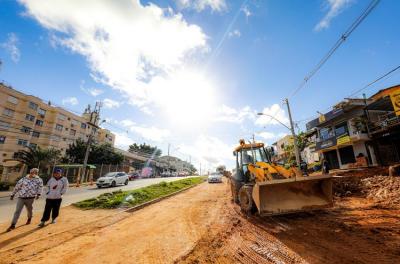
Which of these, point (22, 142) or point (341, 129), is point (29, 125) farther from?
point (341, 129)

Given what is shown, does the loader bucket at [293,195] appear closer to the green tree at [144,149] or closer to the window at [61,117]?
the window at [61,117]

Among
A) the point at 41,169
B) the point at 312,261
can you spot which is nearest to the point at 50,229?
the point at 312,261

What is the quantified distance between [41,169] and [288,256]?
36.6 meters

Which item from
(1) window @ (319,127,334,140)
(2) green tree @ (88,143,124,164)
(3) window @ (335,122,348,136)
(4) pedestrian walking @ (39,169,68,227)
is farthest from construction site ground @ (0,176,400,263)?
(2) green tree @ (88,143,124,164)

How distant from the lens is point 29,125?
41.5 metres

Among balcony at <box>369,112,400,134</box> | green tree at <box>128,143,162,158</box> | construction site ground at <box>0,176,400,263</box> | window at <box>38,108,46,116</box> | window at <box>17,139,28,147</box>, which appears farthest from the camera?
green tree at <box>128,143,162,158</box>

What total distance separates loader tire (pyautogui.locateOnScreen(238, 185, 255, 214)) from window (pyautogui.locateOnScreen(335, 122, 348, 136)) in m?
21.2

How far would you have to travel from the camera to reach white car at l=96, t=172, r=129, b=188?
21734 mm

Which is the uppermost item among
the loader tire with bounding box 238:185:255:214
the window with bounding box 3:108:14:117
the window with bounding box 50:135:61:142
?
the window with bounding box 3:108:14:117

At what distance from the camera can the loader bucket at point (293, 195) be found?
6.11m

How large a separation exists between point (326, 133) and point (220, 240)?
27182 mm

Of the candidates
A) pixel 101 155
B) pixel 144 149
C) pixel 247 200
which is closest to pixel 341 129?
pixel 247 200

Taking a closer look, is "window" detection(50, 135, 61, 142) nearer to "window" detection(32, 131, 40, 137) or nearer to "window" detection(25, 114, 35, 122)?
"window" detection(32, 131, 40, 137)

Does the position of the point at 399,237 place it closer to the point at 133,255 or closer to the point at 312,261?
the point at 312,261
